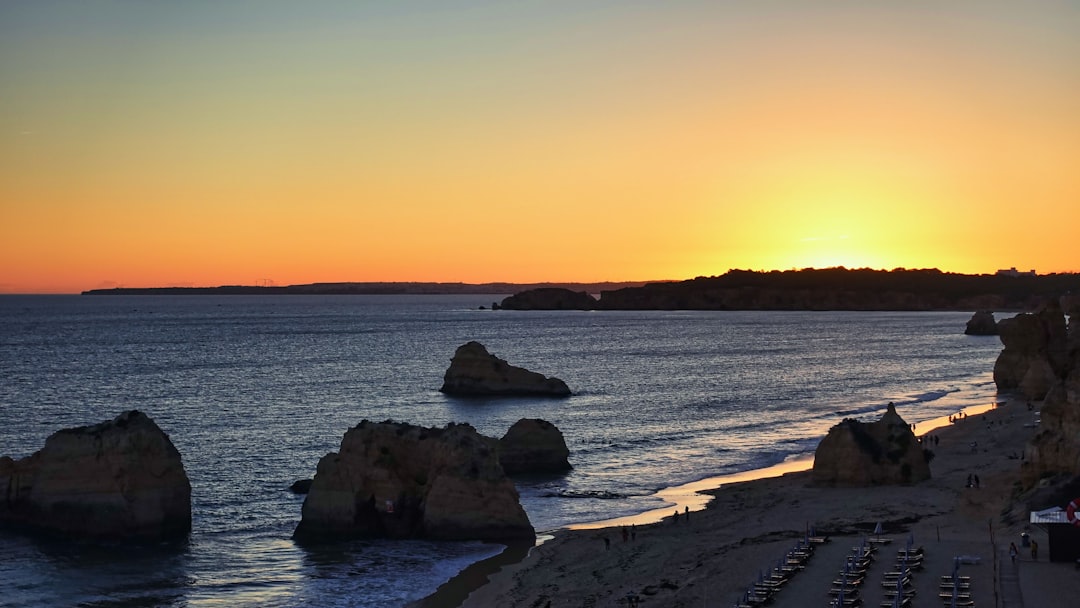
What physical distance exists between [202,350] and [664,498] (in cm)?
12168

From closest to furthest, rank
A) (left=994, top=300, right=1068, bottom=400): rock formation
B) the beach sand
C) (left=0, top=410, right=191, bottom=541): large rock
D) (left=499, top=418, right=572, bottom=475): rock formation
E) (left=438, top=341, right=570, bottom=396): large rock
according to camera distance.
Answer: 1. the beach sand
2. (left=0, top=410, right=191, bottom=541): large rock
3. (left=499, top=418, right=572, bottom=475): rock formation
4. (left=994, top=300, right=1068, bottom=400): rock formation
5. (left=438, top=341, right=570, bottom=396): large rock

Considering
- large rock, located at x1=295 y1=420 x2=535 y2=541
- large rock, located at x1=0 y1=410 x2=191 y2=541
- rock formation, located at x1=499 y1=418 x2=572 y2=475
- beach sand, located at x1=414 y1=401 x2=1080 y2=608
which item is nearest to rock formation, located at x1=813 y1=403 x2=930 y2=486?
beach sand, located at x1=414 y1=401 x2=1080 y2=608

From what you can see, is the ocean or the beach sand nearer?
the beach sand

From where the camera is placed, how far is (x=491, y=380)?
10462 cm

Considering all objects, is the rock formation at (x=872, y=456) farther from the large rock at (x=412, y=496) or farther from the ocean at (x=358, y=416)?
the large rock at (x=412, y=496)

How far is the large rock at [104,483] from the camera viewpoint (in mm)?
40969

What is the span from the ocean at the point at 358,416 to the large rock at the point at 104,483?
45.6 inches

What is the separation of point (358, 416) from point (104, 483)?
42.7m

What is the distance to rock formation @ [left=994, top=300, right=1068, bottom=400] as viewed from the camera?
284ft

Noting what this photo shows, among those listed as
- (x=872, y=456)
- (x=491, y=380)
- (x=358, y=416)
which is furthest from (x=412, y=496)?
(x=491, y=380)

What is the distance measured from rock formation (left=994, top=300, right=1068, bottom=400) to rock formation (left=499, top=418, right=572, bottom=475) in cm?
4661

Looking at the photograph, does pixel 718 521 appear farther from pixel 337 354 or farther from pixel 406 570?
pixel 337 354

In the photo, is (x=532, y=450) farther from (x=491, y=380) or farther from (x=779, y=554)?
(x=491, y=380)

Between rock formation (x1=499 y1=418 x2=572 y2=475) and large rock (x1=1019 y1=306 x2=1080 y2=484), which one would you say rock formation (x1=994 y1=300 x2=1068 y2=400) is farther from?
large rock (x1=1019 y1=306 x2=1080 y2=484)
